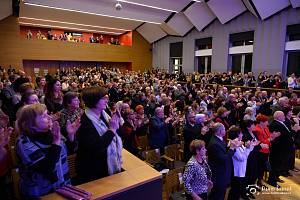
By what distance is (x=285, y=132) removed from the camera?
4062mm

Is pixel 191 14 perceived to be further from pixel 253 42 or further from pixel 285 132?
pixel 285 132

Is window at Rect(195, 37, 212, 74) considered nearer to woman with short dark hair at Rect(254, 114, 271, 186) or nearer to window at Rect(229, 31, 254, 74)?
window at Rect(229, 31, 254, 74)

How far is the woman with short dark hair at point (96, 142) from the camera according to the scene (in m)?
1.59

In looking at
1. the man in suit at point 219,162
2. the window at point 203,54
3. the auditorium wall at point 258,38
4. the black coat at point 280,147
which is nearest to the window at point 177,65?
the auditorium wall at point 258,38

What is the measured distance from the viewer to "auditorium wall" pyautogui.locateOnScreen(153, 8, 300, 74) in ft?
34.8

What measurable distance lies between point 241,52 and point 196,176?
11.4 m

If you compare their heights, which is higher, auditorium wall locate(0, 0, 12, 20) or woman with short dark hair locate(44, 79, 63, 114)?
auditorium wall locate(0, 0, 12, 20)

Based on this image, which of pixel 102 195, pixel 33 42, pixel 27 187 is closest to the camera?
pixel 102 195

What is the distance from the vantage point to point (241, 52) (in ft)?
40.9

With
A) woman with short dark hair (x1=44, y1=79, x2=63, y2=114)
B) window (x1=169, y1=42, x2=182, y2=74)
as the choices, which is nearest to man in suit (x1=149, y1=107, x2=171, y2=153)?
woman with short dark hair (x1=44, y1=79, x2=63, y2=114)

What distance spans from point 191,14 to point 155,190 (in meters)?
13.5

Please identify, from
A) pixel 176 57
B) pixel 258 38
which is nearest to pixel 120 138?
pixel 258 38

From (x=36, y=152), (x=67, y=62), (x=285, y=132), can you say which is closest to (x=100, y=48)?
(x=67, y=62)

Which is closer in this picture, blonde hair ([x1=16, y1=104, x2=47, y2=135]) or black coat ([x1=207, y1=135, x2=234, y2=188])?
blonde hair ([x1=16, y1=104, x2=47, y2=135])
